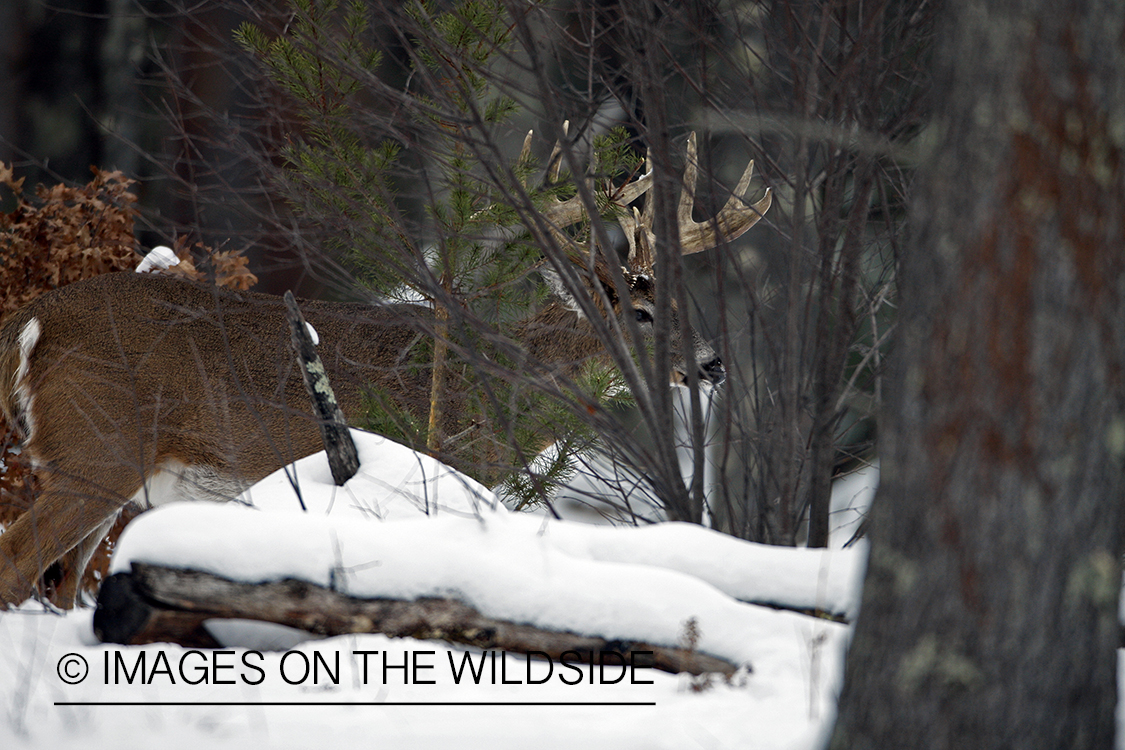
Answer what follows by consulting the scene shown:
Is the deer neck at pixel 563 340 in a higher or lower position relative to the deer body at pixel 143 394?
higher

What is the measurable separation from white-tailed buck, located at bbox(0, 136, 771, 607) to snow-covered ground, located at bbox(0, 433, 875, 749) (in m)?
1.84

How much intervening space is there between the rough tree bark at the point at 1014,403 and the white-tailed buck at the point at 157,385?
8.79ft

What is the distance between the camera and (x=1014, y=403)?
1.56 metres

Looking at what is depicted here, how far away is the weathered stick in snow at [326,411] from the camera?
3242 millimetres

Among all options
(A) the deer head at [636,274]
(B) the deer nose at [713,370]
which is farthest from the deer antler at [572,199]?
(B) the deer nose at [713,370]

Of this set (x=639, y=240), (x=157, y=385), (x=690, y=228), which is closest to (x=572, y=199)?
(x=639, y=240)

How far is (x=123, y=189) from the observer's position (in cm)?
520

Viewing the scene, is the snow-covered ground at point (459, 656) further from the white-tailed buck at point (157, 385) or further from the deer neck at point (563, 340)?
the deer neck at point (563, 340)

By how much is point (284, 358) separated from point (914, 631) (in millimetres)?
4084

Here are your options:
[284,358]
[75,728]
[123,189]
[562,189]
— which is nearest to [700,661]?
[75,728]

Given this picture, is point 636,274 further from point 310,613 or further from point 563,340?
point 310,613

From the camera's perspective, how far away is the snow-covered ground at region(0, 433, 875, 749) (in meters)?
2.05

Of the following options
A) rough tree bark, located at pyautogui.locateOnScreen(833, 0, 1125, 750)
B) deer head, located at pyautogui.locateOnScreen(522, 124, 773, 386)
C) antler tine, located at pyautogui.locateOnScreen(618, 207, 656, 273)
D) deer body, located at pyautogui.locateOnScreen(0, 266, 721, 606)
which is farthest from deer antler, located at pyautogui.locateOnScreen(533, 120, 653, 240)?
rough tree bark, located at pyautogui.locateOnScreen(833, 0, 1125, 750)

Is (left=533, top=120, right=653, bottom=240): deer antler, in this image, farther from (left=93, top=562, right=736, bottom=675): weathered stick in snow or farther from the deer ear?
(left=93, top=562, right=736, bottom=675): weathered stick in snow
